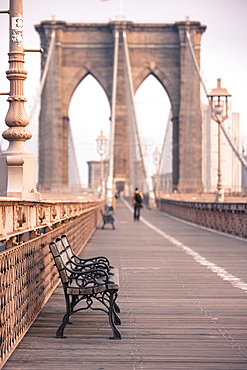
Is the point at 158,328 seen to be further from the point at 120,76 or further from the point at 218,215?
the point at 120,76

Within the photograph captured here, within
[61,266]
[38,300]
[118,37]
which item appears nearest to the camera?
[61,266]

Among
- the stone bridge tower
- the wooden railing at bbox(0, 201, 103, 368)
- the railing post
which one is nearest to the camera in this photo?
the wooden railing at bbox(0, 201, 103, 368)

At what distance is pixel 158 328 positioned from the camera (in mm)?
6535

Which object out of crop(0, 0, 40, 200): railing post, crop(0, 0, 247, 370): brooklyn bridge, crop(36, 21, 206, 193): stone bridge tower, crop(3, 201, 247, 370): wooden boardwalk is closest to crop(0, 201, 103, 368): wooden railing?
crop(0, 0, 247, 370): brooklyn bridge

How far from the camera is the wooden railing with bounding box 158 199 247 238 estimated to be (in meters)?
20.3

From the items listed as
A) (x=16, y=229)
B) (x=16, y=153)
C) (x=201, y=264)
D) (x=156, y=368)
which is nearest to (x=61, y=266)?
(x=16, y=229)

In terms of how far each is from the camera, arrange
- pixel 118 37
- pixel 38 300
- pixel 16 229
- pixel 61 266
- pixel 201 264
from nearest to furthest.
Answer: pixel 16 229 < pixel 61 266 < pixel 38 300 < pixel 201 264 < pixel 118 37

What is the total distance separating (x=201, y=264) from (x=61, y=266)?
639 centimetres

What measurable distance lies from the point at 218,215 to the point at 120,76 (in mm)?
72495

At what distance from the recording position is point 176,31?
3777 inches

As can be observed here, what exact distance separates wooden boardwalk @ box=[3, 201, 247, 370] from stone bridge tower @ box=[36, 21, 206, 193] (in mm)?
81362

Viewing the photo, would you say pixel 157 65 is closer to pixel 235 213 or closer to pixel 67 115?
pixel 67 115

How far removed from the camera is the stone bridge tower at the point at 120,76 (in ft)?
304

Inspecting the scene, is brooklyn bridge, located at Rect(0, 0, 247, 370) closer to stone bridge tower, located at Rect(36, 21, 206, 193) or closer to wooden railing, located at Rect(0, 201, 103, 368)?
wooden railing, located at Rect(0, 201, 103, 368)
